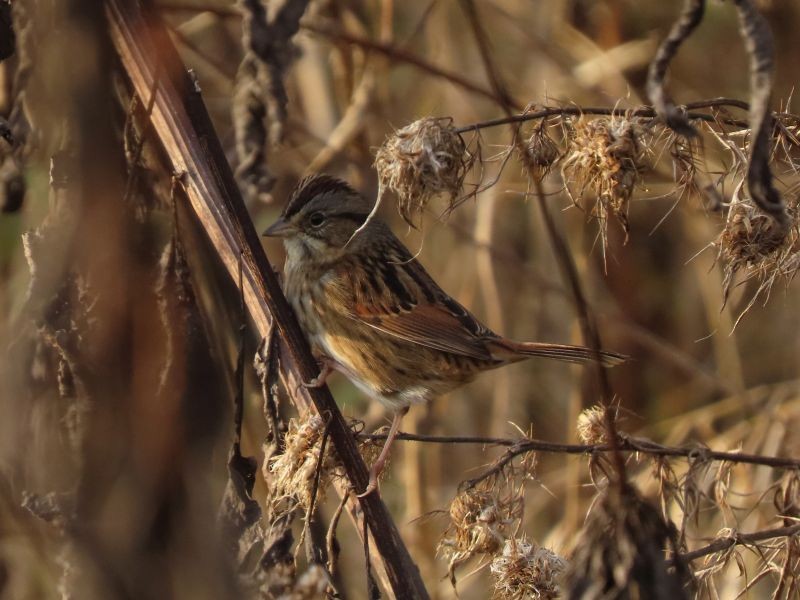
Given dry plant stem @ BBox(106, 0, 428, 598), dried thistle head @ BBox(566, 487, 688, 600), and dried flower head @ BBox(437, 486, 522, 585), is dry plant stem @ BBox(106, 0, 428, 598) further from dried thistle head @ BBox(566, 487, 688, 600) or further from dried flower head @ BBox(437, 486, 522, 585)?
dried thistle head @ BBox(566, 487, 688, 600)

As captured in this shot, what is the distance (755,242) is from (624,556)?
2.70ft

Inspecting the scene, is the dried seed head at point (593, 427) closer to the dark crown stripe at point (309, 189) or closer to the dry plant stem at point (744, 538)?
the dry plant stem at point (744, 538)

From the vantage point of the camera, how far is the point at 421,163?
183cm

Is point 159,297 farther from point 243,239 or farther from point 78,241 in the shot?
point 243,239

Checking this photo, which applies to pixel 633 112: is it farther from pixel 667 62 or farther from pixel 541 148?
pixel 667 62

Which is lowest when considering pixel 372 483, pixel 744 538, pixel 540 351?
pixel 744 538

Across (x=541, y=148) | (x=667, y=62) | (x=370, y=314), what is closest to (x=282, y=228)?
(x=370, y=314)

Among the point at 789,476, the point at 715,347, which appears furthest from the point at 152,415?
the point at 715,347

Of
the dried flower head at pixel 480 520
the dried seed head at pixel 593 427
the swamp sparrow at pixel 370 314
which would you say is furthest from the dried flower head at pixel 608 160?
the swamp sparrow at pixel 370 314

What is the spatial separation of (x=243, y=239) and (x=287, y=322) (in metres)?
0.17

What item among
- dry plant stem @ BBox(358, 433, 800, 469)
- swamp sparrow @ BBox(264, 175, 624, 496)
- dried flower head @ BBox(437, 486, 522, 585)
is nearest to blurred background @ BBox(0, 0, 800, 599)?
dried flower head @ BBox(437, 486, 522, 585)

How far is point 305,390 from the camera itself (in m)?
1.94

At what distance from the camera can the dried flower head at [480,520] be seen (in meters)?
1.93

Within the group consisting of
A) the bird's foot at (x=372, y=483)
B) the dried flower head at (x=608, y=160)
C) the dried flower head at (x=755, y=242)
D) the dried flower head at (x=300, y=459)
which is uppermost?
the dried flower head at (x=608, y=160)
